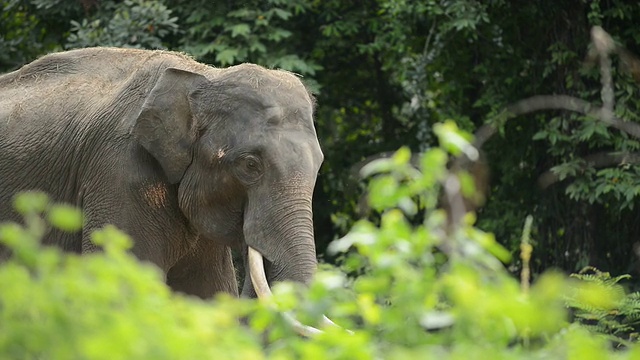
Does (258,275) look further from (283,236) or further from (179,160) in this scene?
(179,160)

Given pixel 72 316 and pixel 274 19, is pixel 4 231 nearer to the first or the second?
pixel 72 316

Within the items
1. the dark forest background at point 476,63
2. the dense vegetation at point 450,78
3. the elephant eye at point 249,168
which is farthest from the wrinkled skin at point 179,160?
the dark forest background at point 476,63

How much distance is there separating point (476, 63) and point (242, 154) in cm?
610

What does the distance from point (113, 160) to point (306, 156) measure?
3.41ft

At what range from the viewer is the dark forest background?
37.5ft

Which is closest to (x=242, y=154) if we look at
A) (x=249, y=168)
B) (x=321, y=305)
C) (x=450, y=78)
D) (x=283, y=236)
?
(x=249, y=168)

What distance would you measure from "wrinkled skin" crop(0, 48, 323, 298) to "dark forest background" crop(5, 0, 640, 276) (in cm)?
419

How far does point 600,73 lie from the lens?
11219mm

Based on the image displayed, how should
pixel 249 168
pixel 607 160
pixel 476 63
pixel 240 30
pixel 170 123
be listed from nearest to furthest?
pixel 249 168
pixel 170 123
pixel 607 160
pixel 240 30
pixel 476 63

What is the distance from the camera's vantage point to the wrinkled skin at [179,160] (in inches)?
273

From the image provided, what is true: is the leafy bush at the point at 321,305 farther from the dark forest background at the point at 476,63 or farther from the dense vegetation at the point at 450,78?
the dark forest background at the point at 476,63

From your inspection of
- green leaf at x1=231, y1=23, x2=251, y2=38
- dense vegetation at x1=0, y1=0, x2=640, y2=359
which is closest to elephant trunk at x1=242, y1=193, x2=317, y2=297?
dense vegetation at x1=0, y1=0, x2=640, y2=359

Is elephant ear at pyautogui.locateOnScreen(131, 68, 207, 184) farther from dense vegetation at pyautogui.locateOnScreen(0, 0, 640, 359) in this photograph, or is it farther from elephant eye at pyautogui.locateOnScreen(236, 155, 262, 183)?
dense vegetation at pyautogui.locateOnScreen(0, 0, 640, 359)

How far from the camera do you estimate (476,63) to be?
41.8ft
